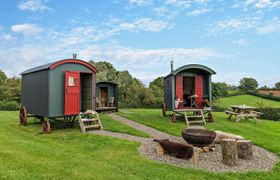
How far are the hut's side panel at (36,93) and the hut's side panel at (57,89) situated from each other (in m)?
0.22

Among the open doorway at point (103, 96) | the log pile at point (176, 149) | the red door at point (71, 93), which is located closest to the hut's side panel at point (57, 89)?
the red door at point (71, 93)

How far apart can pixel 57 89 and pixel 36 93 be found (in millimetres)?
1739

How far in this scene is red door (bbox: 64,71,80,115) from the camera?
32.5 ft

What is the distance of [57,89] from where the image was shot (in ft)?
32.0

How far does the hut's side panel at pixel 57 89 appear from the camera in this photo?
9.58 m

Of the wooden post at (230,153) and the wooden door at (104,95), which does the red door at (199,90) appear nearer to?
the wooden post at (230,153)

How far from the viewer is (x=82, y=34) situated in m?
15.5

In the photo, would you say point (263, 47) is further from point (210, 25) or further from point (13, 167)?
point (13, 167)

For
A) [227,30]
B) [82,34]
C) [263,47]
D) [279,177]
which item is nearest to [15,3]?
[82,34]

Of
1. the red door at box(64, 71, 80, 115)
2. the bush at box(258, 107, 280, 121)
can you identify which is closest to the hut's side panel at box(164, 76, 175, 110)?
the red door at box(64, 71, 80, 115)

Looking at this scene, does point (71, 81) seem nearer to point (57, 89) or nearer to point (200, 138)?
point (57, 89)

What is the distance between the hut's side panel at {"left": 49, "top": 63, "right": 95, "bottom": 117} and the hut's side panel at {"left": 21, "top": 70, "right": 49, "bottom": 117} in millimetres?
225

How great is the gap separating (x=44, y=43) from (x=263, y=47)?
16.6 meters

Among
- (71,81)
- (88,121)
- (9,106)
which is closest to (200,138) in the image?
(88,121)
